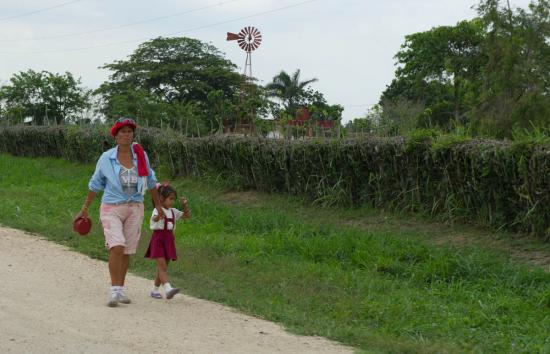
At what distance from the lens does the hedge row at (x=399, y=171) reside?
10.6m

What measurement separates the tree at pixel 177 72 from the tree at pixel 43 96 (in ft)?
48.2

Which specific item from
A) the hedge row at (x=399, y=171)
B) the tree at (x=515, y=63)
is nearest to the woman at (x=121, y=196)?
the hedge row at (x=399, y=171)

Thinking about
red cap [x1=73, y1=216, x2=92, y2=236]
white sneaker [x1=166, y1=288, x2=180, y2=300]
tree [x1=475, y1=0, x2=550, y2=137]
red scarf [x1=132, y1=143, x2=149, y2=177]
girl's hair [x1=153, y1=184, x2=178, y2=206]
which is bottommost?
white sneaker [x1=166, y1=288, x2=180, y2=300]

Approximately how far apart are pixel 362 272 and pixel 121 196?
11.5ft

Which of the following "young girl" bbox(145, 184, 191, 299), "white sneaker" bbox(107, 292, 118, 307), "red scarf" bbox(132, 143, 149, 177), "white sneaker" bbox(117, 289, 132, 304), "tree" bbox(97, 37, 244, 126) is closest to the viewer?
"white sneaker" bbox(107, 292, 118, 307)

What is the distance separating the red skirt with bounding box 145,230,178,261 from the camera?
7.90m

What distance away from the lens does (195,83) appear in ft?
183

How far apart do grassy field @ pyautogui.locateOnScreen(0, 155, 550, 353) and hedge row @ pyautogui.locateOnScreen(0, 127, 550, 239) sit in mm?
344

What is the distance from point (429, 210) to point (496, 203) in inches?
56.8

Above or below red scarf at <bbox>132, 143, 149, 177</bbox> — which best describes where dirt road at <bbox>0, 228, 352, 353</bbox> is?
below

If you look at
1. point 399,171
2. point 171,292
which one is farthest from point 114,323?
point 399,171

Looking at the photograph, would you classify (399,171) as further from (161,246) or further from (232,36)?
(232,36)

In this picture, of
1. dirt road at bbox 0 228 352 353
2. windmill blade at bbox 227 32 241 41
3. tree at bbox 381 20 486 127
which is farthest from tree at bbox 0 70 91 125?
dirt road at bbox 0 228 352 353

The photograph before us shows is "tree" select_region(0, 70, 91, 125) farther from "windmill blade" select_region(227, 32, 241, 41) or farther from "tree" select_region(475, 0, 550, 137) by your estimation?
"tree" select_region(475, 0, 550, 137)
